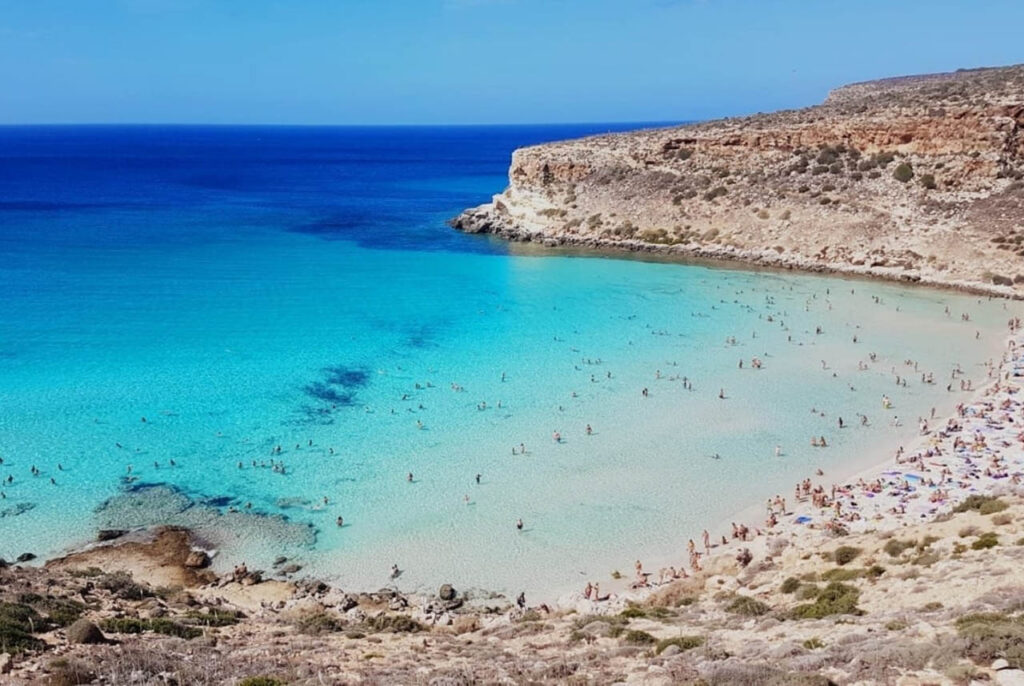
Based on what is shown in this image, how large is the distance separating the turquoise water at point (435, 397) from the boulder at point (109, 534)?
0.87 ft

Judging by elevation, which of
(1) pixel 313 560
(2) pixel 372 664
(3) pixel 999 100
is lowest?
(1) pixel 313 560

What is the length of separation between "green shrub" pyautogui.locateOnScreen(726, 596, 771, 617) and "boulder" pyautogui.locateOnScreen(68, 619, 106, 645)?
31.7 ft

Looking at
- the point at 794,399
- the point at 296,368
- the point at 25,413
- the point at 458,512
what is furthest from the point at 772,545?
the point at 25,413

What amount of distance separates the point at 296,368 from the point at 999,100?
4460cm

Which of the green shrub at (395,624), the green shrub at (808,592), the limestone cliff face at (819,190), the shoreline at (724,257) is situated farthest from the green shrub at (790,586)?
the limestone cliff face at (819,190)

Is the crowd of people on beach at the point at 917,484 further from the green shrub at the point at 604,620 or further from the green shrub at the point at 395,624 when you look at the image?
the green shrub at the point at 395,624

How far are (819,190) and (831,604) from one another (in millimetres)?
43027

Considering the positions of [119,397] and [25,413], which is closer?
[25,413]

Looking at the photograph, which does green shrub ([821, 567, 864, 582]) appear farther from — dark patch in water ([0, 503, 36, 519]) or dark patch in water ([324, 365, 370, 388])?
dark patch in water ([0, 503, 36, 519])

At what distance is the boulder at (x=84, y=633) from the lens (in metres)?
11.2

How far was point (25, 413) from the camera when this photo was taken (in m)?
24.2

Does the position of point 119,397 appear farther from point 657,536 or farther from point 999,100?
point 999,100

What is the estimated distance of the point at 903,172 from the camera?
1907 inches

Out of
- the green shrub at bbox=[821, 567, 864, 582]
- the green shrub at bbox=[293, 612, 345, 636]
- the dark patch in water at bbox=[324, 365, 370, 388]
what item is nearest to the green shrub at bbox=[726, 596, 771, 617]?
the green shrub at bbox=[821, 567, 864, 582]
